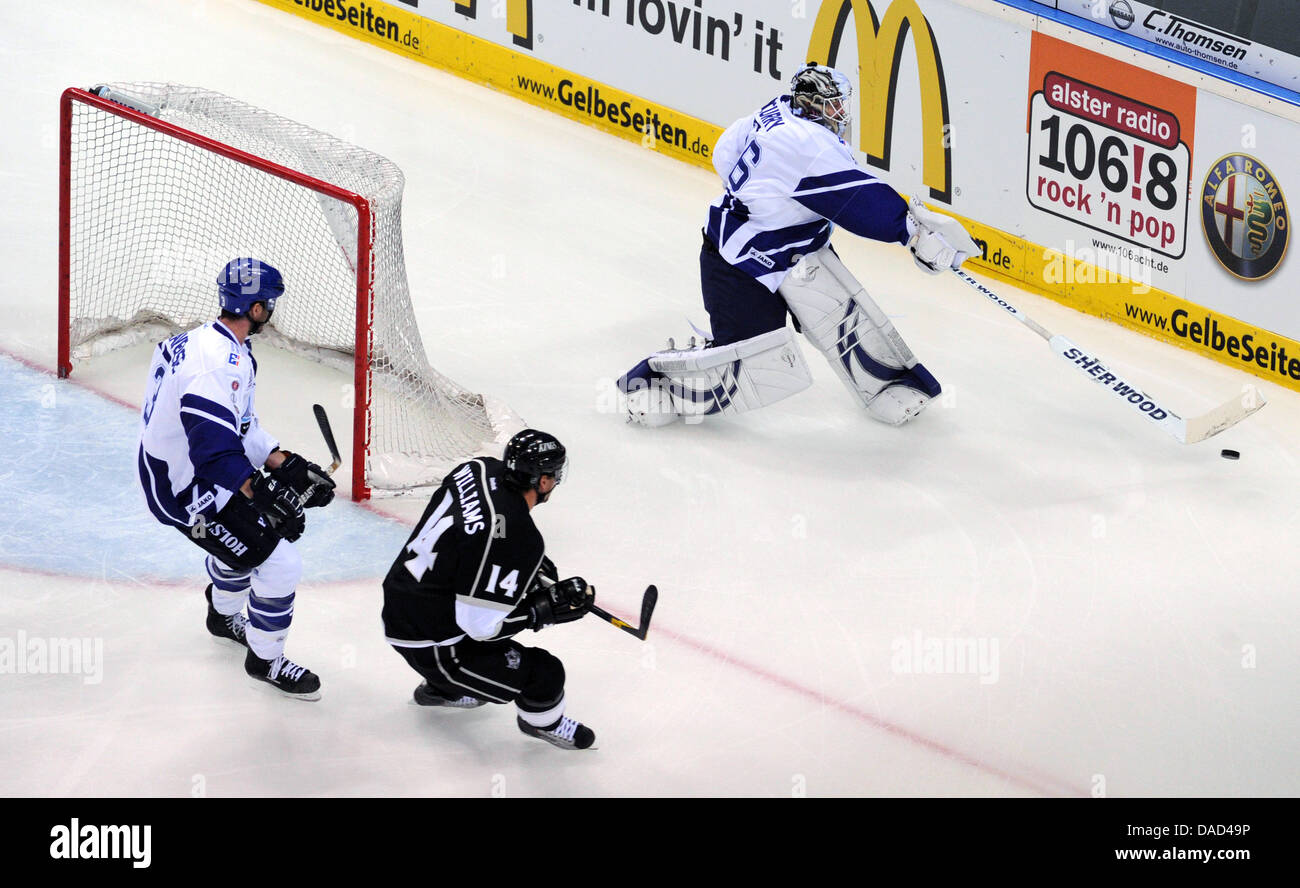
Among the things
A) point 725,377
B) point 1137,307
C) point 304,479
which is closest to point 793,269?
point 725,377

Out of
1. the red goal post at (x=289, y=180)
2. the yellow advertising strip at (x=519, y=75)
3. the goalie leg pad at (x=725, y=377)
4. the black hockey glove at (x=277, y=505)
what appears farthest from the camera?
the yellow advertising strip at (x=519, y=75)

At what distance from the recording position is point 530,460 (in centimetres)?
454

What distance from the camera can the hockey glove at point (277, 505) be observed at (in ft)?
16.0

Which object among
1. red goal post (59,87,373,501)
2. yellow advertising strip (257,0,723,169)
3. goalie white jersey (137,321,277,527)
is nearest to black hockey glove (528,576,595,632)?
goalie white jersey (137,321,277,527)

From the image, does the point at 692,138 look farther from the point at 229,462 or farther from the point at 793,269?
the point at 229,462

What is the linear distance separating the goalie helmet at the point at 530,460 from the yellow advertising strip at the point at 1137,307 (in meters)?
4.11

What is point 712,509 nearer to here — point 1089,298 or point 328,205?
point 328,205

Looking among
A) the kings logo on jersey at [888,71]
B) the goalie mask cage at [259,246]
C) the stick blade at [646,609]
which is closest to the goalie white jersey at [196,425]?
the stick blade at [646,609]

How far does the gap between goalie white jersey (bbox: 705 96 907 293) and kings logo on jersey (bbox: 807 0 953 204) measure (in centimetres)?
176

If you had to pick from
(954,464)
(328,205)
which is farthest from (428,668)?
(954,464)

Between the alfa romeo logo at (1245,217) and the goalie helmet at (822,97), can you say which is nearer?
the goalie helmet at (822,97)

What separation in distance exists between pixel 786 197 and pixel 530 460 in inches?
93.1

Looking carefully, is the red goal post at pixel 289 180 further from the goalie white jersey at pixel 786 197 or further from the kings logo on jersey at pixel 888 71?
the kings logo on jersey at pixel 888 71

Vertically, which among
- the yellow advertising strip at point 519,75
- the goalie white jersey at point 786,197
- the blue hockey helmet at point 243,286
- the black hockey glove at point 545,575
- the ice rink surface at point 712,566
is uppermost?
the blue hockey helmet at point 243,286
